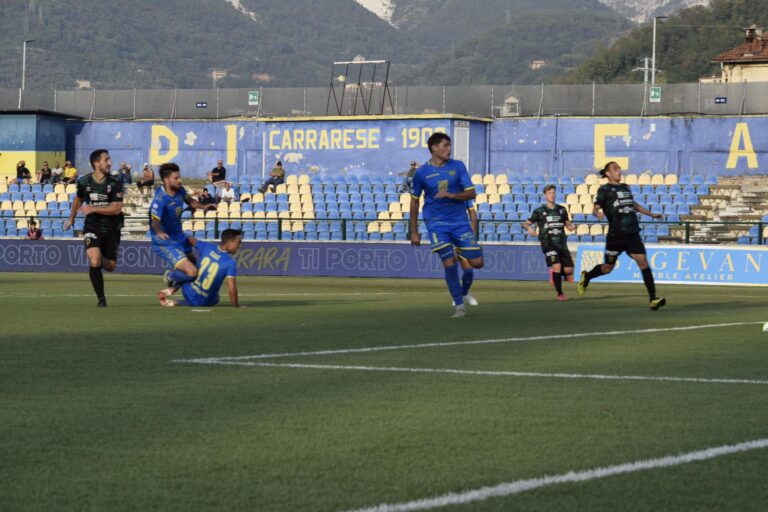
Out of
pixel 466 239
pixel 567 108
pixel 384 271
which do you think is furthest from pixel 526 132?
pixel 466 239

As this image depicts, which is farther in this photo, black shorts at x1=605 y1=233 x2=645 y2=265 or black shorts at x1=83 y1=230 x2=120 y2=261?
black shorts at x1=605 y1=233 x2=645 y2=265

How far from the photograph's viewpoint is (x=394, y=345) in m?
11.7

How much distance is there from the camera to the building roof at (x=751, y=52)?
86.4 m

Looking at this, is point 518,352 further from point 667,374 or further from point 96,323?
point 96,323

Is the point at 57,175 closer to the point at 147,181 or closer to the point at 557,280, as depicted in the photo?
the point at 147,181

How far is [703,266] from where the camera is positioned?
100ft

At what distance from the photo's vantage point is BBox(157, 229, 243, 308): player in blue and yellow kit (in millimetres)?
16297

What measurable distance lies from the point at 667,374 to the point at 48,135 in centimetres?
4685

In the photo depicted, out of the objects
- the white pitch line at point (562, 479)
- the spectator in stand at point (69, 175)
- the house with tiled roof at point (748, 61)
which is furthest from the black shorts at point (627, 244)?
the house with tiled roof at point (748, 61)

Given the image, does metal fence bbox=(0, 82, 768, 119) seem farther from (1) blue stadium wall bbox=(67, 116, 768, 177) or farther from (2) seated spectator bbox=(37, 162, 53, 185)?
(2) seated spectator bbox=(37, 162, 53, 185)

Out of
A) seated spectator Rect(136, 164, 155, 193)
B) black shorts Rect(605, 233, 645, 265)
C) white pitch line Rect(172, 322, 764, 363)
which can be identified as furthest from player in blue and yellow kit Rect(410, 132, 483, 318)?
seated spectator Rect(136, 164, 155, 193)

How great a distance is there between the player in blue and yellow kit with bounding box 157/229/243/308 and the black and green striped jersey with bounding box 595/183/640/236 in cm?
501

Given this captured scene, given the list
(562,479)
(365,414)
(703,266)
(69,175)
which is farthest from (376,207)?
(562,479)

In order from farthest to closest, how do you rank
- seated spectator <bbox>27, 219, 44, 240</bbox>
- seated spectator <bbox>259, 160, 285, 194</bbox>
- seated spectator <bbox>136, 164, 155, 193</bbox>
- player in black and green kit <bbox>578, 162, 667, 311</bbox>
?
seated spectator <bbox>136, 164, 155, 193</bbox> → seated spectator <bbox>259, 160, 285, 194</bbox> → seated spectator <bbox>27, 219, 44, 240</bbox> → player in black and green kit <bbox>578, 162, 667, 311</bbox>
